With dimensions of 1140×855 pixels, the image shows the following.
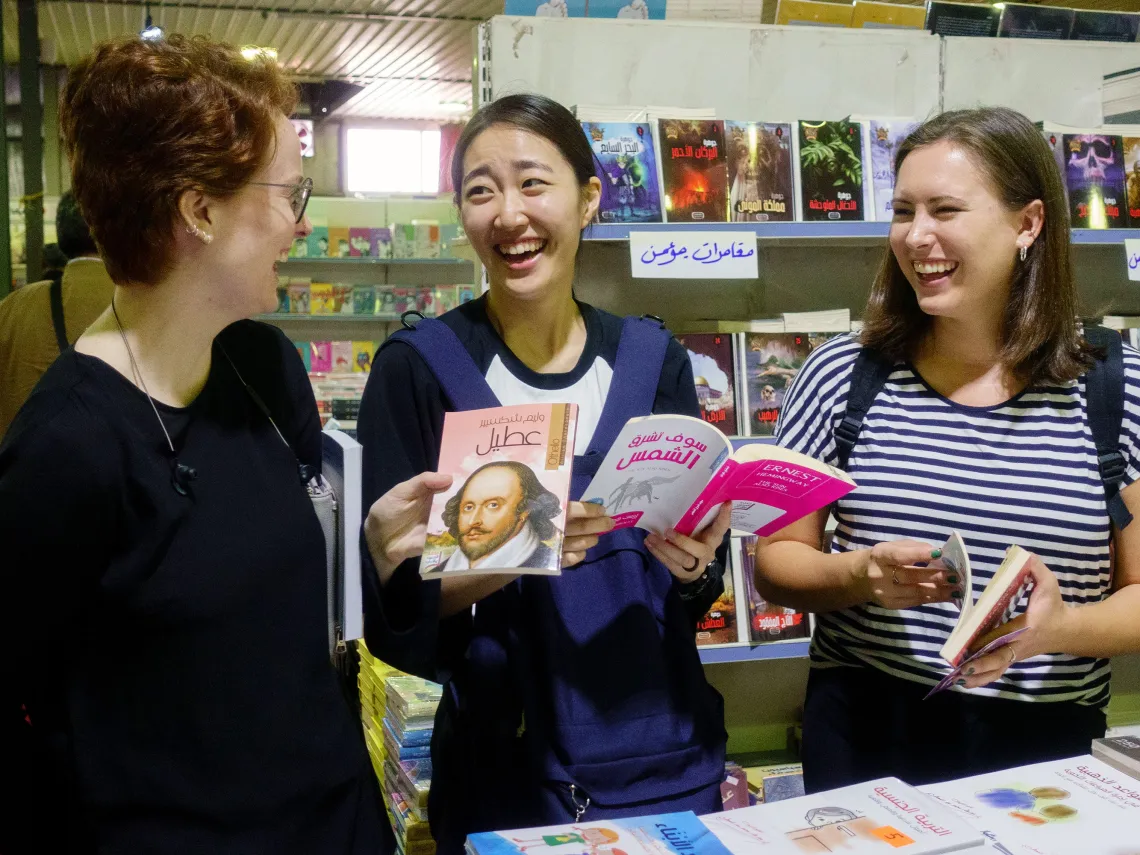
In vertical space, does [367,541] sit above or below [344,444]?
below

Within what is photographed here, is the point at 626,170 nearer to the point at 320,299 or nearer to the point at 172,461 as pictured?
the point at 172,461

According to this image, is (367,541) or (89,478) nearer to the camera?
A: (89,478)

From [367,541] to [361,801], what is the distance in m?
0.35

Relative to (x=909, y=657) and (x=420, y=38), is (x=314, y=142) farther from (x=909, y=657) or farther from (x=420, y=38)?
(x=909, y=657)

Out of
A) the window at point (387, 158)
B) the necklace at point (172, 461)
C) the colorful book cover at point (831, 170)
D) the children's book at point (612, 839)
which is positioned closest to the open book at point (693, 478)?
the children's book at point (612, 839)

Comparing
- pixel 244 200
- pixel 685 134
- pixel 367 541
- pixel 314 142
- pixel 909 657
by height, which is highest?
pixel 314 142

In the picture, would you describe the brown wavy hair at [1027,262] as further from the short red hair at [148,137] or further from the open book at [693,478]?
the short red hair at [148,137]

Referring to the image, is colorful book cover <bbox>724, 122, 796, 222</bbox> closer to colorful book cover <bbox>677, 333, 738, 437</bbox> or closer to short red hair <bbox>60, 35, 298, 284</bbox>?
colorful book cover <bbox>677, 333, 738, 437</bbox>

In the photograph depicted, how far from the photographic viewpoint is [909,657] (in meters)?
1.63

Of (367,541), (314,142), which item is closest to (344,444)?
(367,541)

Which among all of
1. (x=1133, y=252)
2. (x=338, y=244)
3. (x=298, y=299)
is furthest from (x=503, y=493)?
(x=338, y=244)

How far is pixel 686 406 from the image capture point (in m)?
1.68

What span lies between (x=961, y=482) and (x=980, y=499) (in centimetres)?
4

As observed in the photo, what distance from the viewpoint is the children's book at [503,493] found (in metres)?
1.24
